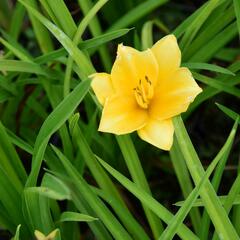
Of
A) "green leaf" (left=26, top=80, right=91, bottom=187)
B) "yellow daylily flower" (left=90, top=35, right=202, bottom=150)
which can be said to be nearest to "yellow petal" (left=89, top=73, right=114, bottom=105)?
"yellow daylily flower" (left=90, top=35, right=202, bottom=150)

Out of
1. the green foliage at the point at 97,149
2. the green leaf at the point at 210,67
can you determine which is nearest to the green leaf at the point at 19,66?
the green foliage at the point at 97,149

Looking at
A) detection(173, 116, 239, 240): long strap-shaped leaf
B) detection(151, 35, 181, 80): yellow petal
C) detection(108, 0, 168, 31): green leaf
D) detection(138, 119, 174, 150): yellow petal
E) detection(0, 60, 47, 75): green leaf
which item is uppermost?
detection(0, 60, 47, 75): green leaf

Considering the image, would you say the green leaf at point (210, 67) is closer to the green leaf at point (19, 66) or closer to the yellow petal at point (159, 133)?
the yellow petal at point (159, 133)

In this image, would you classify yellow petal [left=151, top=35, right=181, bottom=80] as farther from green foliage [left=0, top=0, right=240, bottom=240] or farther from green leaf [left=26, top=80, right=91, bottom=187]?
green leaf [left=26, top=80, right=91, bottom=187]

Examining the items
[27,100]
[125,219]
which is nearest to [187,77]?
[125,219]

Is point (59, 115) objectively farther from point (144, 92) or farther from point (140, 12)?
point (140, 12)

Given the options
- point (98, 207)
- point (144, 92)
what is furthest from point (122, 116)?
point (98, 207)

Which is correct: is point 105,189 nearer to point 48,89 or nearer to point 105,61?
point 48,89
